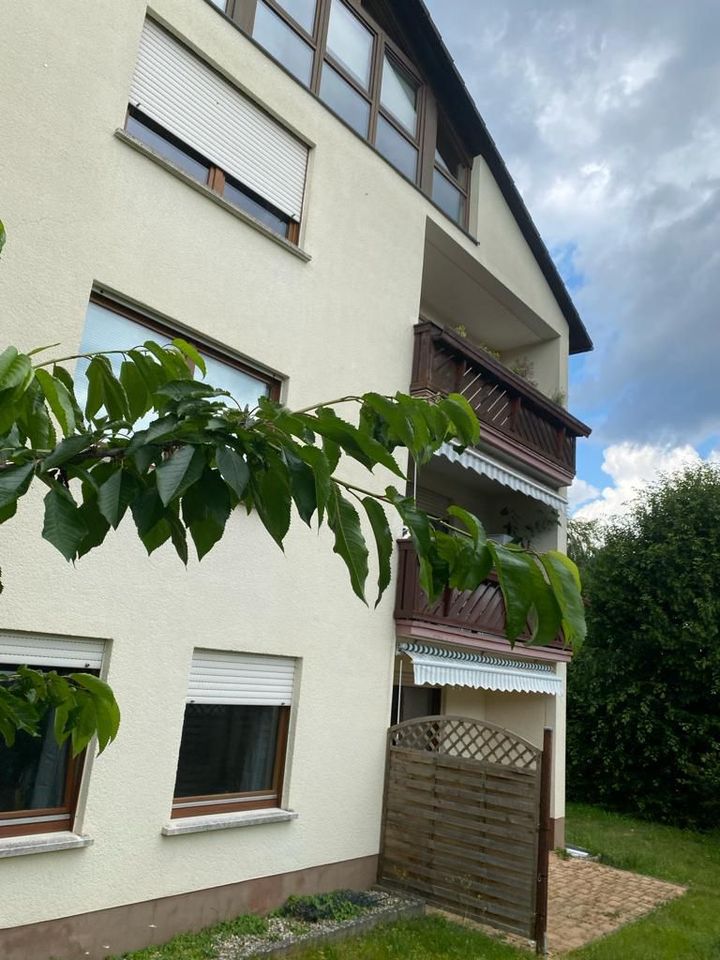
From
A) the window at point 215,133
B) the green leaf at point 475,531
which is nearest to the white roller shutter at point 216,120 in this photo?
the window at point 215,133

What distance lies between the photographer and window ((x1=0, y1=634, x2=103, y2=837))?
6785 millimetres

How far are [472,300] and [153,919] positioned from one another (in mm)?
12949

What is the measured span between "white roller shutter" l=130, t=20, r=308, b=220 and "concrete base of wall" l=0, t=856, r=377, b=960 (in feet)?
29.4

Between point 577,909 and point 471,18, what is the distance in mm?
16353

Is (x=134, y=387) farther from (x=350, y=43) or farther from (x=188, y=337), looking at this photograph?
(x=350, y=43)

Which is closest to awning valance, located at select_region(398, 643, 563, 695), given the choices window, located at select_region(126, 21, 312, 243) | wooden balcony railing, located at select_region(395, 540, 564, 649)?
wooden balcony railing, located at select_region(395, 540, 564, 649)

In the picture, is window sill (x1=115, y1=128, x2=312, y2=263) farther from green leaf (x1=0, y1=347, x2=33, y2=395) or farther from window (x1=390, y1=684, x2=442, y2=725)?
window (x1=390, y1=684, x2=442, y2=725)

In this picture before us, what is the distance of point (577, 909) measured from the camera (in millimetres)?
10695

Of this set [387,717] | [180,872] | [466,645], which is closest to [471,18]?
[466,645]

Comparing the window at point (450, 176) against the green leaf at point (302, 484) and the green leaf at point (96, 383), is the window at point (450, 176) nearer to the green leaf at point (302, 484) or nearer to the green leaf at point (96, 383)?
the green leaf at point (96, 383)

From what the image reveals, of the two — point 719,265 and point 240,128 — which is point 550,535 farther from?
point 719,265

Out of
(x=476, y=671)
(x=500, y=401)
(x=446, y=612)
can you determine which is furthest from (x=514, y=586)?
(x=500, y=401)

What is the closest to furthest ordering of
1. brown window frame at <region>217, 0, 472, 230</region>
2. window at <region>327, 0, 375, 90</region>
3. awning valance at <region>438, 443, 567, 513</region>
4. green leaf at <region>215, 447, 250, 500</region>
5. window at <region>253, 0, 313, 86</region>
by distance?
green leaf at <region>215, 447, 250, 500</region>, brown window frame at <region>217, 0, 472, 230</region>, window at <region>253, 0, 313, 86</region>, window at <region>327, 0, 375, 90</region>, awning valance at <region>438, 443, 567, 513</region>

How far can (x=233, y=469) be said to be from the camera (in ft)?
5.96
